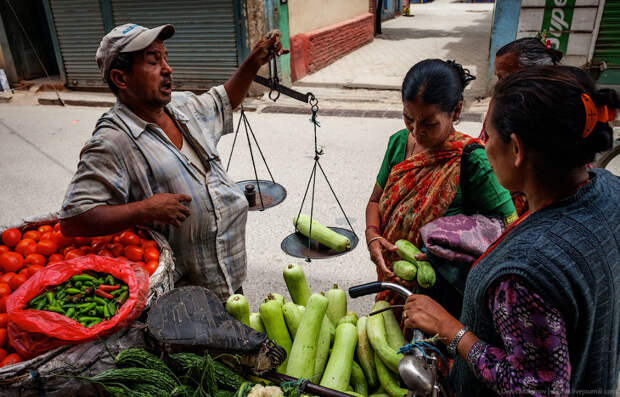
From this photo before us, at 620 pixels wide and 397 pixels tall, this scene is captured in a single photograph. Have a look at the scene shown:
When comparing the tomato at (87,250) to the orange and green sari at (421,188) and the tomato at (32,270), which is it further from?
the orange and green sari at (421,188)

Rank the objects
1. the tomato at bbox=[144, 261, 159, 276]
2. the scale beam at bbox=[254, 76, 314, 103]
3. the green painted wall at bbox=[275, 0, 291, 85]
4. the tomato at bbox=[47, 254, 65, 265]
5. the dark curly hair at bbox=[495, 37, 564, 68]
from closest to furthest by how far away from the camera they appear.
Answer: the tomato at bbox=[144, 261, 159, 276], the tomato at bbox=[47, 254, 65, 265], the dark curly hair at bbox=[495, 37, 564, 68], the scale beam at bbox=[254, 76, 314, 103], the green painted wall at bbox=[275, 0, 291, 85]

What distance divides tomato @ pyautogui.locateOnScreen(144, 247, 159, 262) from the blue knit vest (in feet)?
3.94

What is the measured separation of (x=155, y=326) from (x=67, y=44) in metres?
10.0

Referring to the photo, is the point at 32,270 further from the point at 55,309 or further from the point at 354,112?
the point at 354,112

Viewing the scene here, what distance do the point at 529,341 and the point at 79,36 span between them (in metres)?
10.6

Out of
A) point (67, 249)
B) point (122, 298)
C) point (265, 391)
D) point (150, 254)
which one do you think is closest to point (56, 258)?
point (67, 249)

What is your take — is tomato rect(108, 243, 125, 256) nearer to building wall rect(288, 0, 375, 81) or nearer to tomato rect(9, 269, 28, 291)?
tomato rect(9, 269, 28, 291)

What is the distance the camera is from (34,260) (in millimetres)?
1722

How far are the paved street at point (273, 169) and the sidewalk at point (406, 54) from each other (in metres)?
2.09

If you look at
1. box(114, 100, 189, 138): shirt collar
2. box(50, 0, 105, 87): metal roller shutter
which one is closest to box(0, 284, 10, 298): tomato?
box(114, 100, 189, 138): shirt collar

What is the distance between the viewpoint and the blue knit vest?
3.08 feet

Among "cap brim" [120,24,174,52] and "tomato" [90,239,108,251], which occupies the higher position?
"cap brim" [120,24,174,52]

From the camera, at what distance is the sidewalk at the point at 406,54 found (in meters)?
8.96

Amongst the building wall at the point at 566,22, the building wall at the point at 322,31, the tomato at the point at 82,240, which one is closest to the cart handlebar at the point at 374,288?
the tomato at the point at 82,240
